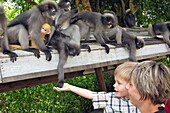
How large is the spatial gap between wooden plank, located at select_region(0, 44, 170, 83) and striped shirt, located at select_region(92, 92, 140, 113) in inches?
44.6

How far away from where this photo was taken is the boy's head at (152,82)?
1.13m

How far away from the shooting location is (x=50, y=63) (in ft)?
9.48

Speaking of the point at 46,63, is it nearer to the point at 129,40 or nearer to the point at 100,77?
the point at 100,77

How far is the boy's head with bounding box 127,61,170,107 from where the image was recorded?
1133mm

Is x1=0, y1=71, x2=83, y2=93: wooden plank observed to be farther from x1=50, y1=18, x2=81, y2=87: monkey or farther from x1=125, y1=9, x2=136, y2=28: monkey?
x1=125, y1=9, x2=136, y2=28: monkey

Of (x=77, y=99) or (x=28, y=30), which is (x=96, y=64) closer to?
(x=28, y=30)

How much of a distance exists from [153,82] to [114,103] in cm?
Result: 83

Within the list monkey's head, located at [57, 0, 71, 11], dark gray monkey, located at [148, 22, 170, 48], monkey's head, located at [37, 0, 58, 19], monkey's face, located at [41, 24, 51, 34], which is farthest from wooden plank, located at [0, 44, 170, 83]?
dark gray monkey, located at [148, 22, 170, 48]

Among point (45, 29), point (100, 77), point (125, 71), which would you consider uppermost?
point (45, 29)

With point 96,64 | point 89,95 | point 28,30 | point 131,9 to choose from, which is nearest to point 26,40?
point 28,30


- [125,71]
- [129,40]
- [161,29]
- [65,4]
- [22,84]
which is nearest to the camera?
[125,71]

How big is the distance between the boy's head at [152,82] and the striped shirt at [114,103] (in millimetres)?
667

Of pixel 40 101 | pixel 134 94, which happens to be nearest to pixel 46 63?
pixel 134 94

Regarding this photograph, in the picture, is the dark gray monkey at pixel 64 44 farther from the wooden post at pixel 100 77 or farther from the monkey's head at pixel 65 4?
the monkey's head at pixel 65 4
